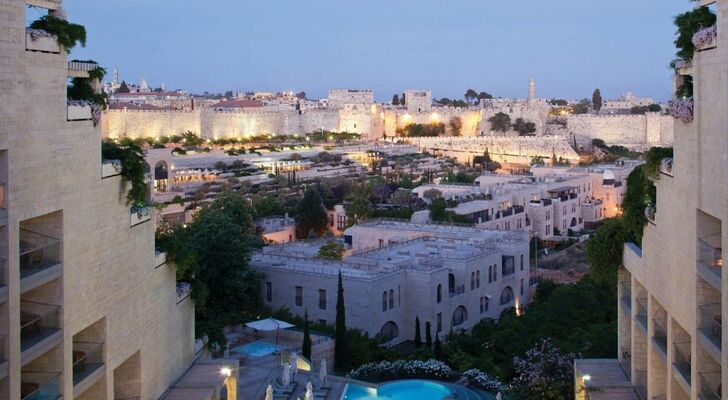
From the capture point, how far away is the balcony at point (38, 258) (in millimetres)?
5979

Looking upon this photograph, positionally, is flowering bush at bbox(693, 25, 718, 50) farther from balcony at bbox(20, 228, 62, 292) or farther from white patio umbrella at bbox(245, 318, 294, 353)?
white patio umbrella at bbox(245, 318, 294, 353)

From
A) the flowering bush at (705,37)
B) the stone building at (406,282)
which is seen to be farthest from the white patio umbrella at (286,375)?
the flowering bush at (705,37)

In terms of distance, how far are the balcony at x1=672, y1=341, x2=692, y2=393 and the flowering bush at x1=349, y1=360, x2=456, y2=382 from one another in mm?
5635

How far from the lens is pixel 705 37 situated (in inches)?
243

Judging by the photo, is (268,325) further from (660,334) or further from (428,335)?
(660,334)

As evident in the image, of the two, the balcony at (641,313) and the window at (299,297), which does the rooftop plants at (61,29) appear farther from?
the window at (299,297)

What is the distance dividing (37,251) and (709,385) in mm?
4456

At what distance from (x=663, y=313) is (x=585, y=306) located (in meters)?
7.35

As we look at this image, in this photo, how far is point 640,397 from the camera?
8.11 metres

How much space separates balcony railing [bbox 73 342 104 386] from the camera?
269 inches

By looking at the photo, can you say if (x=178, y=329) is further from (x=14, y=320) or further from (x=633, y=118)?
(x=633, y=118)

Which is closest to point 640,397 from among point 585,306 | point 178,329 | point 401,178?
point 178,329

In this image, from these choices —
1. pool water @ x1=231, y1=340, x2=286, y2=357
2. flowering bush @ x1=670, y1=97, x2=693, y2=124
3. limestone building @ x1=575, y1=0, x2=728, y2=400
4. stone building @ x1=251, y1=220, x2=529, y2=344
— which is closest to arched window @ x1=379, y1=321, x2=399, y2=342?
stone building @ x1=251, y1=220, x2=529, y2=344

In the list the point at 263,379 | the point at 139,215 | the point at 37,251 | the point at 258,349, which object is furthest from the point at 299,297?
the point at 37,251
